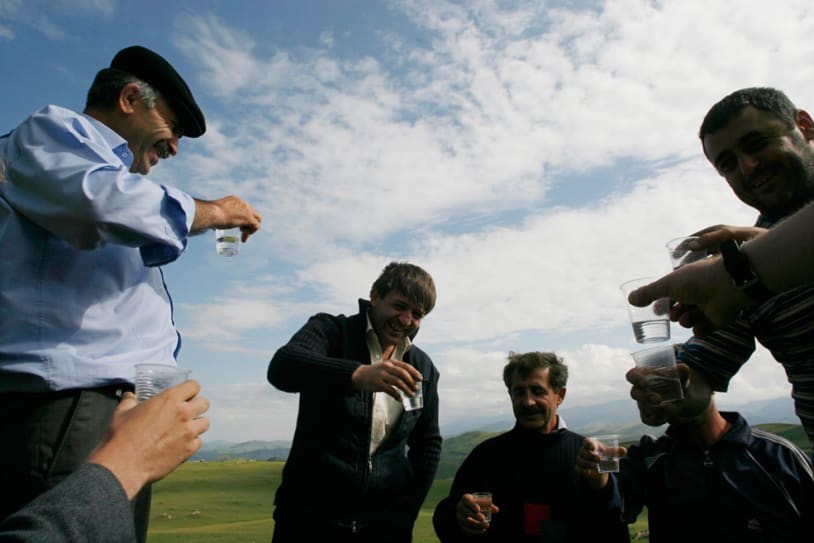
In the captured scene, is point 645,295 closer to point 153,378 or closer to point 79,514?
point 153,378

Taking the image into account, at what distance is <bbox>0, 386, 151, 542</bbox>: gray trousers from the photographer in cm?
200

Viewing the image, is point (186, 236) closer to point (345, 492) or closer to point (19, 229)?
point (19, 229)

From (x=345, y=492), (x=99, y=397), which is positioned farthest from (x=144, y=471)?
(x=345, y=492)

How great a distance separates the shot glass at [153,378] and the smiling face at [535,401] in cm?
410

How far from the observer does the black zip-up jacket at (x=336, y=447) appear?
151 inches

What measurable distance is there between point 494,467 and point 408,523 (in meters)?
1.26

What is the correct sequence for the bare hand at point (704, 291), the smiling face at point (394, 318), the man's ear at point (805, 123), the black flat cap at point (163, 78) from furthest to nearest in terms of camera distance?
the smiling face at point (394, 318) < the man's ear at point (805, 123) < the black flat cap at point (163, 78) < the bare hand at point (704, 291)

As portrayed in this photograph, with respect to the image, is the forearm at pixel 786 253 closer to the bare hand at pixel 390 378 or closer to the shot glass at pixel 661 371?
the shot glass at pixel 661 371

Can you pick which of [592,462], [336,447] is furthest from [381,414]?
[592,462]

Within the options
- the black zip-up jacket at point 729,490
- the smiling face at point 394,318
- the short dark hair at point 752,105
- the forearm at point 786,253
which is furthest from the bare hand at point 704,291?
the smiling face at point 394,318

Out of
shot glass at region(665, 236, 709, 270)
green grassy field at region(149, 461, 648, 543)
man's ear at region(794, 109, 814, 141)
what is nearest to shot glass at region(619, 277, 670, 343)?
shot glass at region(665, 236, 709, 270)

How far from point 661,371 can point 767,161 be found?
1.42 metres

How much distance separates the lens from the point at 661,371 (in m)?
3.12

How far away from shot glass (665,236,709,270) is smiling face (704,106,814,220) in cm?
98
